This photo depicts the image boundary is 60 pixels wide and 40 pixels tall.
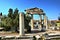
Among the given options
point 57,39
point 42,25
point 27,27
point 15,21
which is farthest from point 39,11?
point 57,39

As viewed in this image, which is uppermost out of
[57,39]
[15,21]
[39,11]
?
[39,11]

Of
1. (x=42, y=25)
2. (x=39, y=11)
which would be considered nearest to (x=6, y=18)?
(x=39, y=11)

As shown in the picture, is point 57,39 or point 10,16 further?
point 10,16

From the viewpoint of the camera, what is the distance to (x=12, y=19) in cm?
2531

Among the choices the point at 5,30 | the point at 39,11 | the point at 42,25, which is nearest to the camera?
the point at 5,30

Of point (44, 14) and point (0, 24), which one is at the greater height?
point (44, 14)

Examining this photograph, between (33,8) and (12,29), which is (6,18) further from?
(33,8)

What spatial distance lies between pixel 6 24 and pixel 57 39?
1491cm

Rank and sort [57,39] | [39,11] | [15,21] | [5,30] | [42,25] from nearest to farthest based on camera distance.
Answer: [57,39]
[15,21]
[5,30]
[39,11]
[42,25]

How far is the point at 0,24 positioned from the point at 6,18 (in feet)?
7.59

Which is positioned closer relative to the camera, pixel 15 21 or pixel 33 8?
pixel 15 21

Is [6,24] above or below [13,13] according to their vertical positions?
below

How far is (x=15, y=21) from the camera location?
81.3ft

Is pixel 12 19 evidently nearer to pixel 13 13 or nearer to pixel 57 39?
pixel 13 13
